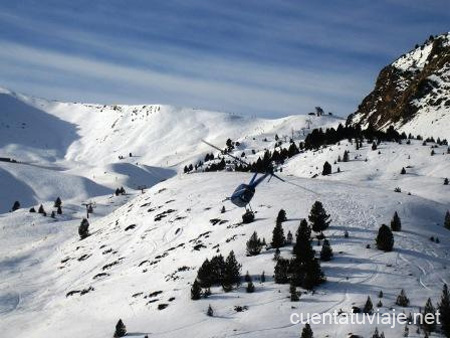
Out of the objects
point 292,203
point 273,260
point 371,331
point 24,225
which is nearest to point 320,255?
point 273,260

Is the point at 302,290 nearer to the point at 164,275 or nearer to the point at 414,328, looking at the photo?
the point at 414,328

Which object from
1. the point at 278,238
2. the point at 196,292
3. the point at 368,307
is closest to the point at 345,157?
the point at 278,238

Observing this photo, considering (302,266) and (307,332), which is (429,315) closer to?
(307,332)

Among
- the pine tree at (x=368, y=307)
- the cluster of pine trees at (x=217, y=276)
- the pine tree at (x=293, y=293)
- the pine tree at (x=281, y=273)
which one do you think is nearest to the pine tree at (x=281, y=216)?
the cluster of pine trees at (x=217, y=276)

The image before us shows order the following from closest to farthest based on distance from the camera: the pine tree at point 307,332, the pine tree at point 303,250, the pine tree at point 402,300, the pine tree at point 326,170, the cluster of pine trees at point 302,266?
the pine tree at point 307,332, the pine tree at point 402,300, the cluster of pine trees at point 302,266, the pine tree at point 303,250, the pine tree at point 326,170

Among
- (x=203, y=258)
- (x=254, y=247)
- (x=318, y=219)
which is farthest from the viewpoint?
(x=203, y=258)

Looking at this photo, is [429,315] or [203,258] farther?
[203,258]

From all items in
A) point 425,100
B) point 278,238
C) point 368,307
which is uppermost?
point 425,100

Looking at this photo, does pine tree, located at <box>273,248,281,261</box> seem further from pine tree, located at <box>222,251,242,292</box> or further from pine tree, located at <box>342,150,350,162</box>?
pine tree, located at <box>342,150,350,162</box>

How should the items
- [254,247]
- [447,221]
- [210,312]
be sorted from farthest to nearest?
[447,221] < [254,247] < [210,312]

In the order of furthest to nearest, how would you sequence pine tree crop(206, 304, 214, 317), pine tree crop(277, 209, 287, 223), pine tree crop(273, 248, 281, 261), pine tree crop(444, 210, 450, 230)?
1. pine tree crop(444, 210, 450, 230)
2. pine tree crop(277, 209, 287, 223)
3. pine tree crop(273, 248, 281, 261)
4. pine tree crop(206, 304, 214, 317)

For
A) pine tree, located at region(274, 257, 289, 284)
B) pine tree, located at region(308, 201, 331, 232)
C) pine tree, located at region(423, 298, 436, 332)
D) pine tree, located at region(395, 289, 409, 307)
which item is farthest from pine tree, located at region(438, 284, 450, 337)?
pine tree, located at region(308, 201, 331, 232)

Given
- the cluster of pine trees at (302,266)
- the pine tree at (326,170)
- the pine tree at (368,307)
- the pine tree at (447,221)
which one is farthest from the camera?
the pine tree at (326,170)

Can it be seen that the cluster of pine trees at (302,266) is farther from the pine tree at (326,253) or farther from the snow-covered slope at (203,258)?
the snow-covered slope at (203,258)
